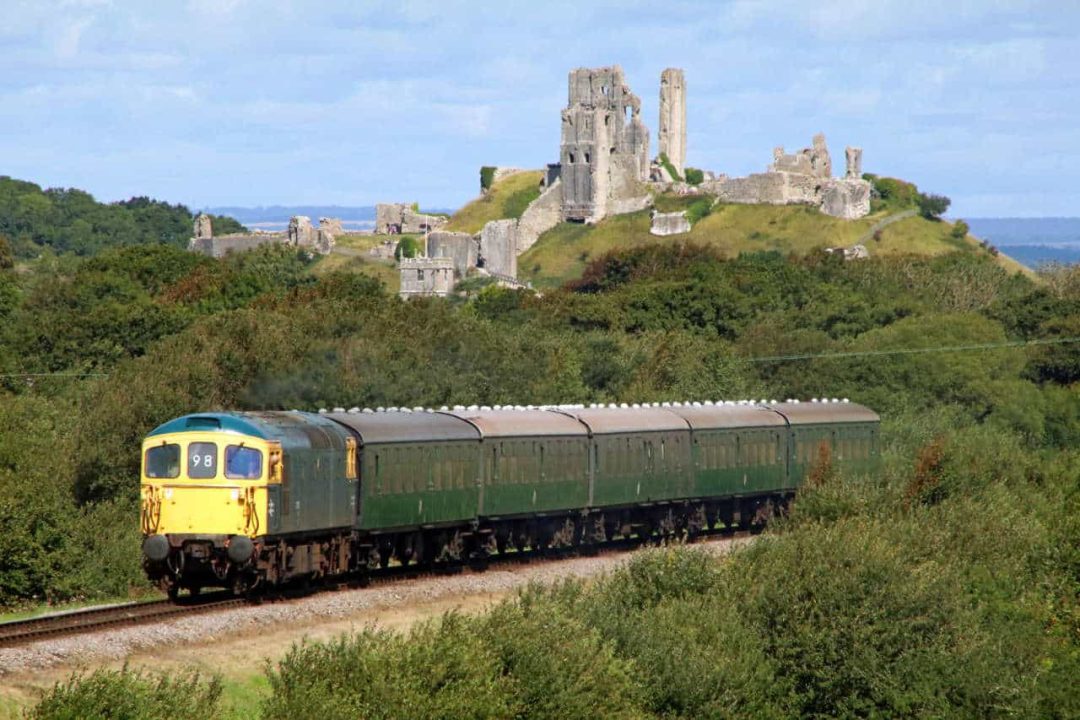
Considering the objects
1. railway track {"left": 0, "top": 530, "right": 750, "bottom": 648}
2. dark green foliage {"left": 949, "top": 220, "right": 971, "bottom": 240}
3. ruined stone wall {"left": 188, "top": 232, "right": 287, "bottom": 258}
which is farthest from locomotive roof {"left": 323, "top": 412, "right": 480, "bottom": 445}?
ruined stone wall {"left": 188, "top": 232, "right": 287, "bottom": 258}

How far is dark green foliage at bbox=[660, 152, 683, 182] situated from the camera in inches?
7544

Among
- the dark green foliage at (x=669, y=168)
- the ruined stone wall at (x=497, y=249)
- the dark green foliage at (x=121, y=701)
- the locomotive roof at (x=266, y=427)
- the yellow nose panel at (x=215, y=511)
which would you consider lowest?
the dark green foliage at (x=121, y=701)

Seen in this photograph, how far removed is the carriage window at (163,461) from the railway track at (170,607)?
206 cm

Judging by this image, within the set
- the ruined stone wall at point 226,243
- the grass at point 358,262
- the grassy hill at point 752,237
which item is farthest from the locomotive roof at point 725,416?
the ruined stone wall at point 226,243

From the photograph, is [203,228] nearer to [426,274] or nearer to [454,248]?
[454,248]

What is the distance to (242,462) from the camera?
3033 cm

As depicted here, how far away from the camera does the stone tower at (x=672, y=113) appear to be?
195000 millimetres

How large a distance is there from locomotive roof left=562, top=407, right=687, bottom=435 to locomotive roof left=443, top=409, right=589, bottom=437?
0.64m

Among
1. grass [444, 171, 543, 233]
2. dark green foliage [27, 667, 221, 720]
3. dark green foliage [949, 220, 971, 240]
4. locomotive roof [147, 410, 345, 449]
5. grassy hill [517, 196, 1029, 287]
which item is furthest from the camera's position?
grass [444, 171, 543, 233]

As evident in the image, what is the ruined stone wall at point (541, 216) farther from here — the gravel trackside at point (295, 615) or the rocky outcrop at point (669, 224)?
the gravel trackside at point (295, 615)

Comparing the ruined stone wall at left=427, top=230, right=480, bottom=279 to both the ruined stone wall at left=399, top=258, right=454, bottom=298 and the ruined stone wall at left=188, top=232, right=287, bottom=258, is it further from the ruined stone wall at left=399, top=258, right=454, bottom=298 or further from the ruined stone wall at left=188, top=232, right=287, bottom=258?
the ruined stone wall at left=188, top=232, right=287, bottom=258

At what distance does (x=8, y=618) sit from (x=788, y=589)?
13885 mm

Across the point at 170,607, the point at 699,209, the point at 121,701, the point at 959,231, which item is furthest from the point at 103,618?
the point at 959,231

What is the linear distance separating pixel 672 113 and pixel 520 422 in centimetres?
15702
